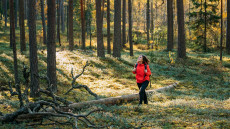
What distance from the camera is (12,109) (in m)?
8.10

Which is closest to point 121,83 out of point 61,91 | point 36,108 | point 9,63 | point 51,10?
point 61,91

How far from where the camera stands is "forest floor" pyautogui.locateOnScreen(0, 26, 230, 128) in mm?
7122

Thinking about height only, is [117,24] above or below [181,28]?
above

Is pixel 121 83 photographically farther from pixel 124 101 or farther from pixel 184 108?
pixel 184 108

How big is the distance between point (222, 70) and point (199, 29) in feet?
49.0

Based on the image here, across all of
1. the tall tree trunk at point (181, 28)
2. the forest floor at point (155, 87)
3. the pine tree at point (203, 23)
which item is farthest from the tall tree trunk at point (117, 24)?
the pine tree at point (203, 23)

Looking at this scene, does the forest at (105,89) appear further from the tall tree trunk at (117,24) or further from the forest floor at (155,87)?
the tall tree trunk at (117,24)

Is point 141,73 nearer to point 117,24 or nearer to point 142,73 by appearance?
point 142,73

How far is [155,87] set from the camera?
47.4 feet

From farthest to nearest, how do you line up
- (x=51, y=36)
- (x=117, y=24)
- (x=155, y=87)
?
(x=117, y=24)
(x=155, y=87)
(x=51, y=36)

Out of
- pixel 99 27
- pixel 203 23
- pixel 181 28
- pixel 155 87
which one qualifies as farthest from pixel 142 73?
pixel 203 23

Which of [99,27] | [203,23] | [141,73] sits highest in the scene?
[203,23]

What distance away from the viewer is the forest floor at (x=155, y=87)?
23.4 feet

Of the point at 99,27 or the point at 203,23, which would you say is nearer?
the point at 99,27
